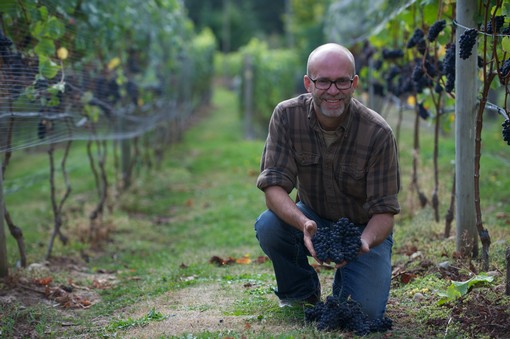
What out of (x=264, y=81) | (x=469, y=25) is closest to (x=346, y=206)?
(x=469, y=25)

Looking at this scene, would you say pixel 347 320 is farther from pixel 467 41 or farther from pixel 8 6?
pixel 8 6

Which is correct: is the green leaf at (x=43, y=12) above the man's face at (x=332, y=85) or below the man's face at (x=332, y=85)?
above

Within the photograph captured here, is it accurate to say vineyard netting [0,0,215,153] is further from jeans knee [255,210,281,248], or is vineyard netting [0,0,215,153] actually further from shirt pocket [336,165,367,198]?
shirt pocket [336,165,367,198]

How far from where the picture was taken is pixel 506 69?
4027 millimetres

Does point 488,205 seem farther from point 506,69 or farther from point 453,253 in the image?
point 506,69

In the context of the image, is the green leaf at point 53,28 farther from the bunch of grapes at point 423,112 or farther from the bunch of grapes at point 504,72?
the bunch of grapes at point 504,72

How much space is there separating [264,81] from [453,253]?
13.3 meters

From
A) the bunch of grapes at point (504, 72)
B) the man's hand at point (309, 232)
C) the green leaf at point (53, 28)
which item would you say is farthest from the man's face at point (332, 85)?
the green leaf at point (53, 28)

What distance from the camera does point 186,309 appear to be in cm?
447

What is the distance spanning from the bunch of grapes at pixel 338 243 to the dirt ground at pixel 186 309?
1.74 ft

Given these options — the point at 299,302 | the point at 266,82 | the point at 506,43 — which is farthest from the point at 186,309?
the point at 266,82

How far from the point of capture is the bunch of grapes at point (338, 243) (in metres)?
3.59

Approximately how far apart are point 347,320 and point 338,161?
3.05ft

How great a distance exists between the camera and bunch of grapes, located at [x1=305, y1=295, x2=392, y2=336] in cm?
369
